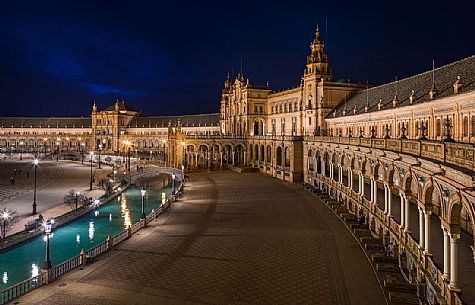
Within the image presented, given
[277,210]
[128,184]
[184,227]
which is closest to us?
[184,227]

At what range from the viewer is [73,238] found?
119ft

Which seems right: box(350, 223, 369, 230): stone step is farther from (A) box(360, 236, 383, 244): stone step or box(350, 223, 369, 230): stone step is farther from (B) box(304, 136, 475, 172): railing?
(B) box(304, 136, 475, 172): railing

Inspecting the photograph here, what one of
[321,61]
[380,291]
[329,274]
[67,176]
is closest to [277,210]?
[329,274]

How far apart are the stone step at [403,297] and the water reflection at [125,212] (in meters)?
28.0

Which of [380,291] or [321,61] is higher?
[321,61]

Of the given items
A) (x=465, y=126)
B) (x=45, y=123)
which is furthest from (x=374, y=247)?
(x=45, y=123)

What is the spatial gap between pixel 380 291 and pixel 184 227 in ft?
60.8

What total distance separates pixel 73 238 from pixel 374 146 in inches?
1060

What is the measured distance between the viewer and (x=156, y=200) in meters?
58.9

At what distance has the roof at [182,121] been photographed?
133 metres

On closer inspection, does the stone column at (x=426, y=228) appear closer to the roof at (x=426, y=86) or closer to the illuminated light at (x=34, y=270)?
the roof at (x=426, y=86)

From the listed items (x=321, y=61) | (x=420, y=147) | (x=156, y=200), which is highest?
(x=321, y=61)

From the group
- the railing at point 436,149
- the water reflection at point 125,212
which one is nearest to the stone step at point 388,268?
the railing at point 436,149

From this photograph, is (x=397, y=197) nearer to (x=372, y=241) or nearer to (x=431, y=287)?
(x=372, y=241)
